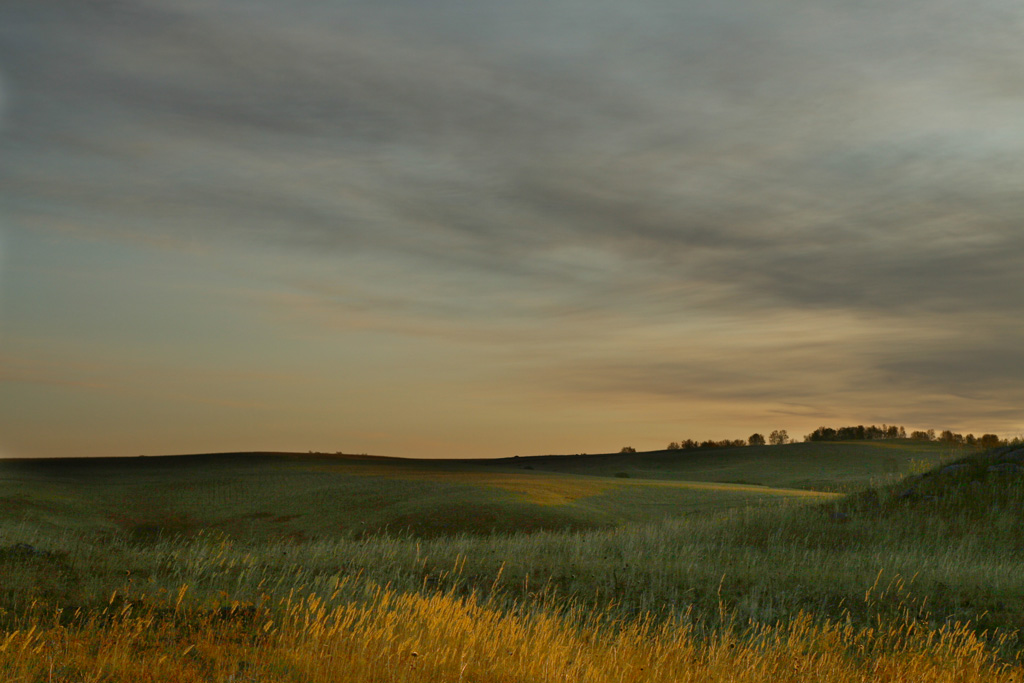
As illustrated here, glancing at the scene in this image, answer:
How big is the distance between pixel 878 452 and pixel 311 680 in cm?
9079

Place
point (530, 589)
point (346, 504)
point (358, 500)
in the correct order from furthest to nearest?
point (358, 500)
point (346, 504)
point (530, 589)

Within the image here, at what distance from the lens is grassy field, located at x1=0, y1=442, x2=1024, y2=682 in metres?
10.2

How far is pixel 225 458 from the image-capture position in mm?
92438

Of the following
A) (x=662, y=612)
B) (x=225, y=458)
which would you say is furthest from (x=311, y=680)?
(x=225, y=458)

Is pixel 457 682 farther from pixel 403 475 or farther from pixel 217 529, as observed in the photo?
pixel 403 475

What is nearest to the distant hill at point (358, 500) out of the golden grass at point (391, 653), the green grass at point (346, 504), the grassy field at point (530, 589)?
the green grass at point (346, 504)

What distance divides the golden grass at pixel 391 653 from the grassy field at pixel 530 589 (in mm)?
54

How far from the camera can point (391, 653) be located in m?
10.5

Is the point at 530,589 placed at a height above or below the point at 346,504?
above

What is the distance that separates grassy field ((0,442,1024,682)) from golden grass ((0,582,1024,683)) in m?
0.05

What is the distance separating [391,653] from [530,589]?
8.07 metres

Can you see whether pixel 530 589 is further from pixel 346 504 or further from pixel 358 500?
pixel 358 500

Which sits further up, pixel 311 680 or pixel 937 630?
pixel 311 680

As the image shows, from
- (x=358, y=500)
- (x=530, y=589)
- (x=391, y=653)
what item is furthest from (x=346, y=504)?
(x=391, y=653)
